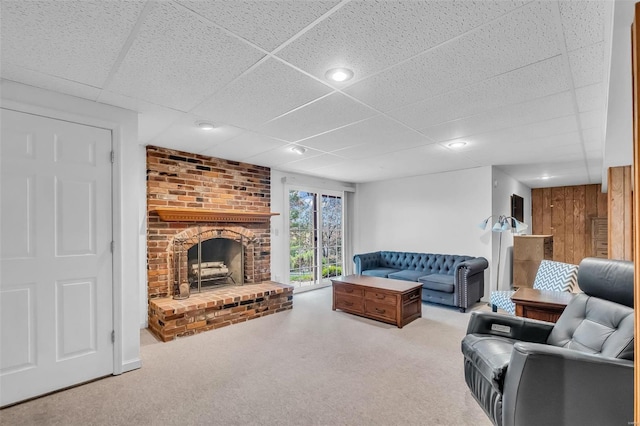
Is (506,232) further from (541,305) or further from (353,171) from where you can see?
(541,305)

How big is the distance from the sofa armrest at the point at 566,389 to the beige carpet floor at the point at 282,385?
1.86 ft

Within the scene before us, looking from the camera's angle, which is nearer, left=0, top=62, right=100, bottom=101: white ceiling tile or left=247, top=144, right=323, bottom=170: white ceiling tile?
left=0, top=62, right=100, bottom=101: white ceiling tile

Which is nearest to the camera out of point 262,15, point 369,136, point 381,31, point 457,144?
point 262,15

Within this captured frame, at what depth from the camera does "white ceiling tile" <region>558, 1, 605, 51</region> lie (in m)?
1.39

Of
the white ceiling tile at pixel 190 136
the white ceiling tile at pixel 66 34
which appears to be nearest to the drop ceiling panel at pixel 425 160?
the white ceiling tile at pixel 190 136

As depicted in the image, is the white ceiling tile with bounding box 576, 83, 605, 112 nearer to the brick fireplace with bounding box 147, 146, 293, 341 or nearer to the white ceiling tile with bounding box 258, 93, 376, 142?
the white ceiling tile with bounding box 258, 93, 376, 142

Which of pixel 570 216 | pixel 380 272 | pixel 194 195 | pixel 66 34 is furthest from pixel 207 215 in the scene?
pixel 570 216

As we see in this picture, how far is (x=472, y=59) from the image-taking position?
1.83 metres

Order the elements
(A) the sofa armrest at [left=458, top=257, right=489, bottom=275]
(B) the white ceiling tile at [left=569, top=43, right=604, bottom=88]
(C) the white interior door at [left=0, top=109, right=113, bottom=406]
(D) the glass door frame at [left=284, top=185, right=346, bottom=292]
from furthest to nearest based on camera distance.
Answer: (D) the glass door frame at [left=284, top=185, right=346, bottom=292], (A) the sofa armrest at [left=458, top=257, right=489, bottom=275], (C) the white interior door at [left=0, top=109, right=113, bottom=406], (B) the white ceiling tile at [left=569, top=43, right=604, bottom=88]

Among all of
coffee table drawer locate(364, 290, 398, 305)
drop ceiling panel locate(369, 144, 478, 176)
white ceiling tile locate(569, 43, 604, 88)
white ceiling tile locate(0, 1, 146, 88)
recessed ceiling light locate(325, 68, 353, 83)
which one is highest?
white ceiling tile locate(0, 1, 146, 88)

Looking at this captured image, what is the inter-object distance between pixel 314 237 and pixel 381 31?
4888 mm

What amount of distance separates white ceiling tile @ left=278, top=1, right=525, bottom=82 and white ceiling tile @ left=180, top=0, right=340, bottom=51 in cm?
8

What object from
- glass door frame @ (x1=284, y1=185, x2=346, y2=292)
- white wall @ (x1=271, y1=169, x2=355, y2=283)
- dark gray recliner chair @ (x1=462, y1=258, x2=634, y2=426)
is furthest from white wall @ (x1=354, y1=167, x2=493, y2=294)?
dark gray recliner chair @ (x1=462, y1=258, x2=634, y2=426)

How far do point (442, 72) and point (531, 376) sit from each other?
5.98 ft
